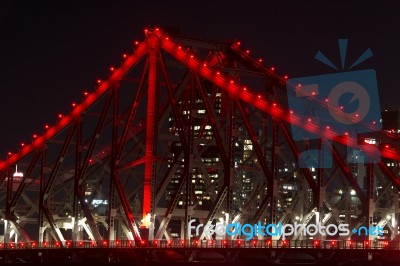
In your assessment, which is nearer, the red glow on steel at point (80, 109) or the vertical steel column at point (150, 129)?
the vertical steel column at point (150, 129)

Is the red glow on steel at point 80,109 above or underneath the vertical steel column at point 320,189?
above

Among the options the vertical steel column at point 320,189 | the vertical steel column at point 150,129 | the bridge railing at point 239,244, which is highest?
the vertical steel column at point 150,129

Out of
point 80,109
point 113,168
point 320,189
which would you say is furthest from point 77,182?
point 320,189

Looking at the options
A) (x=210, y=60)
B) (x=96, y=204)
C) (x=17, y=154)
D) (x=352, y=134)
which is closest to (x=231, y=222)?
(x=352, y=134)

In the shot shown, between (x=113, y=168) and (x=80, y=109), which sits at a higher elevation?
(x=80, y=109)

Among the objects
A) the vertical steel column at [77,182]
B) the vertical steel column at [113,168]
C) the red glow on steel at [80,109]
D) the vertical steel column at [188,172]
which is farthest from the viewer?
the vertical steel column at [77,182]

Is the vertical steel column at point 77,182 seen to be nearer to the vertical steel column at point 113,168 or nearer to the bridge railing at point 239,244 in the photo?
the bridge railing at point 239,244

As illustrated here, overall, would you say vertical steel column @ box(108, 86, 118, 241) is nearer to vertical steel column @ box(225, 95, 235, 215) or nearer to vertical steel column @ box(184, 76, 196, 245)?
vertical steel column @ box(184, 76, 196, 245)

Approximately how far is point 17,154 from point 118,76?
2487 centimetres

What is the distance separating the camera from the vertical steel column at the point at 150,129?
115250 millimetres

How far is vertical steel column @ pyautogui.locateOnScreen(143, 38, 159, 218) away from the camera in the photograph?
4537 inches

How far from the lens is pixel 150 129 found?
119 meters

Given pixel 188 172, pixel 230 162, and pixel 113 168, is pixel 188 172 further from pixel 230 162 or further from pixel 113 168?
pixel 113 168
